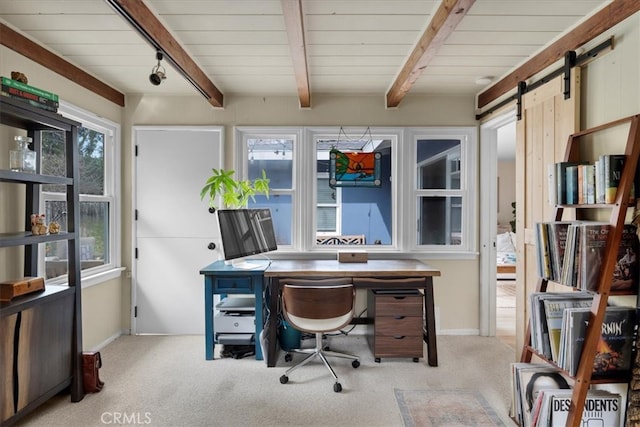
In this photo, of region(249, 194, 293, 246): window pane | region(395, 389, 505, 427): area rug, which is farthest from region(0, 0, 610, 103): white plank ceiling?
region(395, 389, 505, 427): area rug

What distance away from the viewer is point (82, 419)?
2121mm

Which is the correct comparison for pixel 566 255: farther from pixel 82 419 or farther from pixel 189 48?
pixel 82 419

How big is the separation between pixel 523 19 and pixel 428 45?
57cm

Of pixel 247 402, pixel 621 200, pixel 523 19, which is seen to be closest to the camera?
pixel 621 200

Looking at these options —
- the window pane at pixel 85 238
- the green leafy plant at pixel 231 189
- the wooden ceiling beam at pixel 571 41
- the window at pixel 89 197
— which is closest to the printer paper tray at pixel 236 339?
the green leafy plant at pixel 231 189

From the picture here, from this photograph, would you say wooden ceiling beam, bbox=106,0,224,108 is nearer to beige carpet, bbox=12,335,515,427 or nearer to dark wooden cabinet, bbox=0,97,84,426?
dark wooden cabinet, bbox=0,97,84,426

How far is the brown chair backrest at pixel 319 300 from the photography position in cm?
243


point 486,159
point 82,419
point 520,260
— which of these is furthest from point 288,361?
point 486,159

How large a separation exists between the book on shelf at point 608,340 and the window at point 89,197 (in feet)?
11.1

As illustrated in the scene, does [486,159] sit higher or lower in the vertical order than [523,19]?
lower

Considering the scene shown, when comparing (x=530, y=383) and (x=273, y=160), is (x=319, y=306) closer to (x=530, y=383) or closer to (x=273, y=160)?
(x=530, y=383)

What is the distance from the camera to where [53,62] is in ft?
8.59

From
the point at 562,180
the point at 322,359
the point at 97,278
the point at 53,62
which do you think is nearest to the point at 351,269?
the point at 322,359

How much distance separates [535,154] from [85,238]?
3818 millimetres
